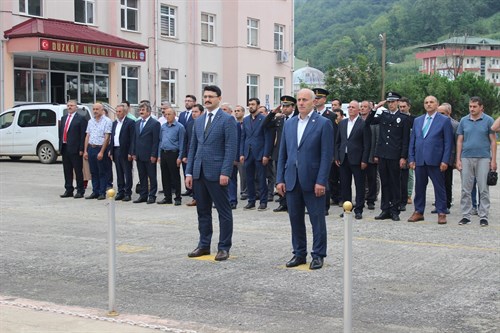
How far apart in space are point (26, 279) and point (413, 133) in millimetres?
7096

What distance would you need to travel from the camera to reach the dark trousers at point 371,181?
13.8 metres

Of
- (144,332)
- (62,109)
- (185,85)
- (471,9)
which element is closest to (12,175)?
(62,109)

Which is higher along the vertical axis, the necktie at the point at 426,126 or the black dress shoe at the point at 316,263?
the necktie at the point at 426,126

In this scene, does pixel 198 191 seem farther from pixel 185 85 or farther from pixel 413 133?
pixel 185 85

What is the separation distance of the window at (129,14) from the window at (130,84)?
214cm

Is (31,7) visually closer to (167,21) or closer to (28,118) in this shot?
(28,118)

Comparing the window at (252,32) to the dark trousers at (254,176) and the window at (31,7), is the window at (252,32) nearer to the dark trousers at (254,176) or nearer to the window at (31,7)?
the window at (31,7)

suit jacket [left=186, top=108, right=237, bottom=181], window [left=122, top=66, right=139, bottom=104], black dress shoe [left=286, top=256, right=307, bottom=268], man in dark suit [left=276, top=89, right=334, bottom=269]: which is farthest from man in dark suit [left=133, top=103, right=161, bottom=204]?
window [left=122, top=66, right=139, bottom=104]

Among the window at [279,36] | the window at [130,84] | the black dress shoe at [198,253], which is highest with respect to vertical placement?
the window at [279,36]

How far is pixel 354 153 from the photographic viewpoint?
13.1 metres

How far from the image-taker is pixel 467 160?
1235 centimetres

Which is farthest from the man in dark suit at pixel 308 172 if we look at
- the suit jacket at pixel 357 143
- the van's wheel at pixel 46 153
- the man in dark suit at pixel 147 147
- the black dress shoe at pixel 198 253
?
the van's wheel at pixel 46 153

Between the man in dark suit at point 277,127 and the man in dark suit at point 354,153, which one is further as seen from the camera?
the man in dark suit at point 277,127

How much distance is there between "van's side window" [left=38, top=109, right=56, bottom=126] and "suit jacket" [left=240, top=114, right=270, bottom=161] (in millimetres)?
13222
